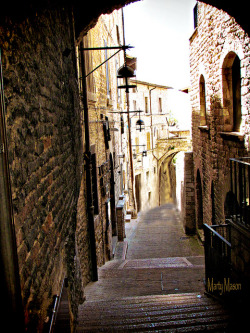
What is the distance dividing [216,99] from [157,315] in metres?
5.39

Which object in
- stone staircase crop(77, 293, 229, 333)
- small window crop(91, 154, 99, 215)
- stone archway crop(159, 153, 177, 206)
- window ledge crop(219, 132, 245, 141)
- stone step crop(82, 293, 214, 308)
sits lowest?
stone archway crop(159, 153, 177, 206)

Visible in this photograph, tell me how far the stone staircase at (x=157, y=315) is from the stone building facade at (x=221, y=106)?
77cm

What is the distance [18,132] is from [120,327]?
3.31 m

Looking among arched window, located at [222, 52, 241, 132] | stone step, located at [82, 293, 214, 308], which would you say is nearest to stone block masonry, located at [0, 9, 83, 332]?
stone step, located at [82, 293, 214, 308]

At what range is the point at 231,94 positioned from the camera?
7.50m

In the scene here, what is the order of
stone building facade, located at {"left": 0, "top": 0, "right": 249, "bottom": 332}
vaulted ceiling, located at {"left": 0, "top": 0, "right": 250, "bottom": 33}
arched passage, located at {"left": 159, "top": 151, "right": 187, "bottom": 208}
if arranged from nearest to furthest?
stone building facade, located at {"left": 0, "top": 0, "right": 249, "bottom": 332}, vaulted ceiling, located at {"left": 0, "top": 0, "right": 250, "bottom": 33}, arched passage, located at {"left": 159, "top": 151, "right": 187, "bottom": 208}

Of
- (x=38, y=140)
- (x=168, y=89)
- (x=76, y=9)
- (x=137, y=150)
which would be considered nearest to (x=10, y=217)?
(x=38, y=140)

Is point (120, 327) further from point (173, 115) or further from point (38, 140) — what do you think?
point (173, 115)

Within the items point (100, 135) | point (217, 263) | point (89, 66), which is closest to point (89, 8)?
point (89, 66)

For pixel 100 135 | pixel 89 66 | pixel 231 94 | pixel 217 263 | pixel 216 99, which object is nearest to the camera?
pixel 217 263

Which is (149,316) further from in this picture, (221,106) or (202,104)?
(202,104)

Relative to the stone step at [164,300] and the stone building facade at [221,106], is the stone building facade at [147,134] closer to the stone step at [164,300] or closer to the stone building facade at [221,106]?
the stone building facade at [221,106]

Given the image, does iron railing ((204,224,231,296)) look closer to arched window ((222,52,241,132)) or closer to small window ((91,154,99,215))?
arched window ((222,52,241,132))

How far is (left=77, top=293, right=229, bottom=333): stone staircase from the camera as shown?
4320mm
